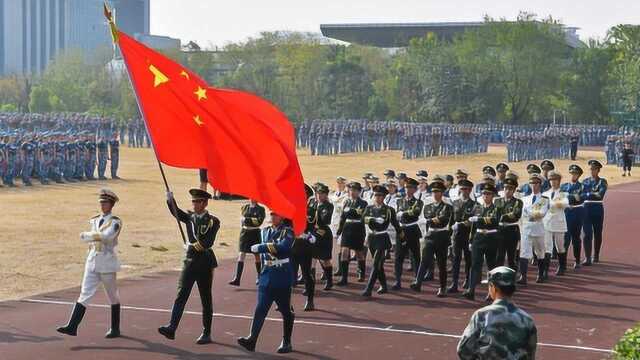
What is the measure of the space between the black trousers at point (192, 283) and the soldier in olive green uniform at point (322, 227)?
3168 millimetres

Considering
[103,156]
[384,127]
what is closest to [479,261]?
[103,156]

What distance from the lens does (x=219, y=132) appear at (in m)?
10.4

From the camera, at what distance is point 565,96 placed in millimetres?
80812

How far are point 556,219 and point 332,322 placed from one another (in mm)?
5244

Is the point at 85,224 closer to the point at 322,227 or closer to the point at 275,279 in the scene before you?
the point at 322,227

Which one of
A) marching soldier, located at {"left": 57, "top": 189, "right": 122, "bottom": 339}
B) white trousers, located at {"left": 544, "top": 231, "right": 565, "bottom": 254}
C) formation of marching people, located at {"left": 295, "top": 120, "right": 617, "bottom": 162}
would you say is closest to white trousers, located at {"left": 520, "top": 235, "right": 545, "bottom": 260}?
white trousers, located at {"left": 544, "top": 231, "right": 565, "bottom": 254}

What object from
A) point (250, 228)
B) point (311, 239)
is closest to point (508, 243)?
point (311, 239)

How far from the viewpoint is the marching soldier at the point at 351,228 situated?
1475 centimetres

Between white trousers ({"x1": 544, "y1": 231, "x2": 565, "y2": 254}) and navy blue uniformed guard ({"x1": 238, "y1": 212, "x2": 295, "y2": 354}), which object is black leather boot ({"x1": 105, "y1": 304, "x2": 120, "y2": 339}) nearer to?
navy blue uniformed guard ({"x1": 238, "y1": 212, "x2": 295, "y2": 354})

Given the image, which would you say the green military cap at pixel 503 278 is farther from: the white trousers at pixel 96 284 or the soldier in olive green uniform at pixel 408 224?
the soldier in olive green uniform at pixel 408 224

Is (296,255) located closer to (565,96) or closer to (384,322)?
(384,322)

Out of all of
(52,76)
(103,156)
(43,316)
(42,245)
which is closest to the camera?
(43,316)

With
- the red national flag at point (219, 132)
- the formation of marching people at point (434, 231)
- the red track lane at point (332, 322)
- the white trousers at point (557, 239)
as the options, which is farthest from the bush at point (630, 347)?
the white trousers at point (557, 239)

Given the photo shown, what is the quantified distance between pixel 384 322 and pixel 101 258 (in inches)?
131
